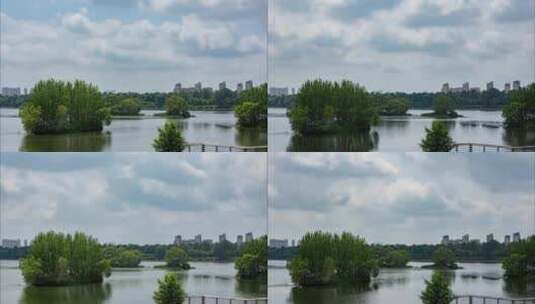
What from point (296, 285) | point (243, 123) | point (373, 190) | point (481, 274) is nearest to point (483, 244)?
point (481, 274)

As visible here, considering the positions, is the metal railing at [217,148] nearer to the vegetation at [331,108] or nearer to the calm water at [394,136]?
the calm water at [394,136]

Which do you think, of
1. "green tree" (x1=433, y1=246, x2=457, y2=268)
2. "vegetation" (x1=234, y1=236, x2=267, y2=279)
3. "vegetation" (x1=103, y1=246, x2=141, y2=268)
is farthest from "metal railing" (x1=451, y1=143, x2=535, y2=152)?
"vegetation" (x1=103, y1=246, x2=141, y2=268)

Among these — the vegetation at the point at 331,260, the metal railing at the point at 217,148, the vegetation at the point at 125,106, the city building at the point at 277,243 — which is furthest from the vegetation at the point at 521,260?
the vegetation at the point at 125,106

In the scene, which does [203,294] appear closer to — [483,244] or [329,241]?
[329,241]

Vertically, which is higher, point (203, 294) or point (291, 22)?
point (291, 22)

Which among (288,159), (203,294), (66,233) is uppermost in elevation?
(288,159)

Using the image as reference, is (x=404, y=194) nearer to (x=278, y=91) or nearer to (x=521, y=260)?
(x=521, y=260)
